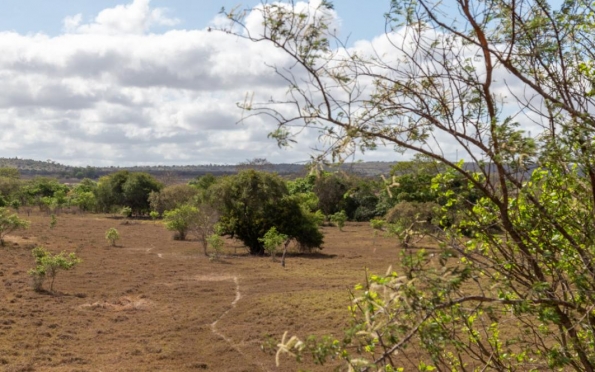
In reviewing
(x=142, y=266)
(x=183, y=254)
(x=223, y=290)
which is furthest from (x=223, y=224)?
(x=223, y=290)

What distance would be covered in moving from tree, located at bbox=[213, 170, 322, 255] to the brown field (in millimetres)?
1724

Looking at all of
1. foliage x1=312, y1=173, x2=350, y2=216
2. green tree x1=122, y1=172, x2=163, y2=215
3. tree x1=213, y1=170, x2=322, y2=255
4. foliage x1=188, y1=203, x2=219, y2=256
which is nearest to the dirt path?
tree x1=213, y1=170, x2=322, y2=255

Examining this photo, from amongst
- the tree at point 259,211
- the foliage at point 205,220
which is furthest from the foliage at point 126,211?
the tree at point 259,211

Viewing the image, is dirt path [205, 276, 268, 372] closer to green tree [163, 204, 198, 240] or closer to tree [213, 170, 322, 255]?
tree [213, 170, 322, 255]

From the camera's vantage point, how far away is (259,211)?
27375 mm

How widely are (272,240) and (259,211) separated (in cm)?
311

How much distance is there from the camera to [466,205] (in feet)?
12.9

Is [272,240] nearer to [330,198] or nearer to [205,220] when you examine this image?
[205,220]

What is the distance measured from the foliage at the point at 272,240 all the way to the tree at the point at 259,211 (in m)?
1.37

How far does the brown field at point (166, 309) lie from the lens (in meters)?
10.4

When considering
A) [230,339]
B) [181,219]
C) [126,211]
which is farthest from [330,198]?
[230,339]

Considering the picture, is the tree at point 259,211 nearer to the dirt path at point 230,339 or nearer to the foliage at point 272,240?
the foliage at point 272,240

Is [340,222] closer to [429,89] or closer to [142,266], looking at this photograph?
[142,266]

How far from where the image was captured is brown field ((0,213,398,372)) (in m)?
10.4
